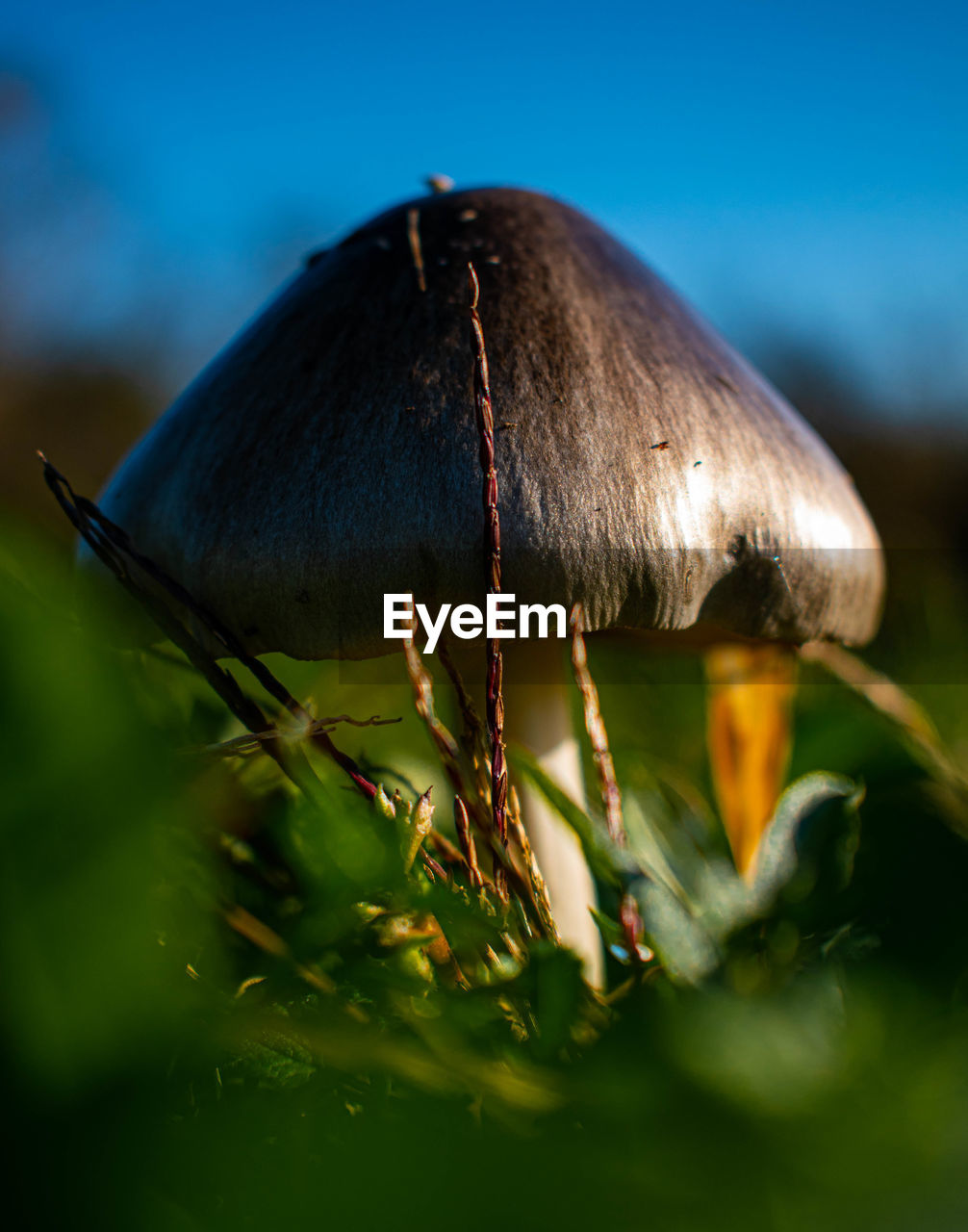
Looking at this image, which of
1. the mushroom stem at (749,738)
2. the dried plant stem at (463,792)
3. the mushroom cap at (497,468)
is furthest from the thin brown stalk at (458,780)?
the mushroom stem at (749,738)

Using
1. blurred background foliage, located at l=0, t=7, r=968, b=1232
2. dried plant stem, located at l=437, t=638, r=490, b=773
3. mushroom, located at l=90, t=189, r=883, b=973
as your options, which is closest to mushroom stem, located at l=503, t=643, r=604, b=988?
mushroom, located at l=90, t=189, r=883, b=973

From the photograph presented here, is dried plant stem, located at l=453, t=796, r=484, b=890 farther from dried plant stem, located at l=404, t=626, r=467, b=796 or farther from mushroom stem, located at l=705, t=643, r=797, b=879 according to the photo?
mushroom stem, located at l=705, t=643, r=797, b=879

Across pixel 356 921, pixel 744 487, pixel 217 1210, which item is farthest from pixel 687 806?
pixel 217 1210

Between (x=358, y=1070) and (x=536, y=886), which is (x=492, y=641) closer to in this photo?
(x=536, y=886)

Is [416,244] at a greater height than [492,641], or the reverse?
[416,244]

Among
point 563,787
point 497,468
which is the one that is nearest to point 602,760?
point 497,468

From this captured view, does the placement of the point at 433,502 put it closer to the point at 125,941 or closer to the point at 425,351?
the point at 425,351
